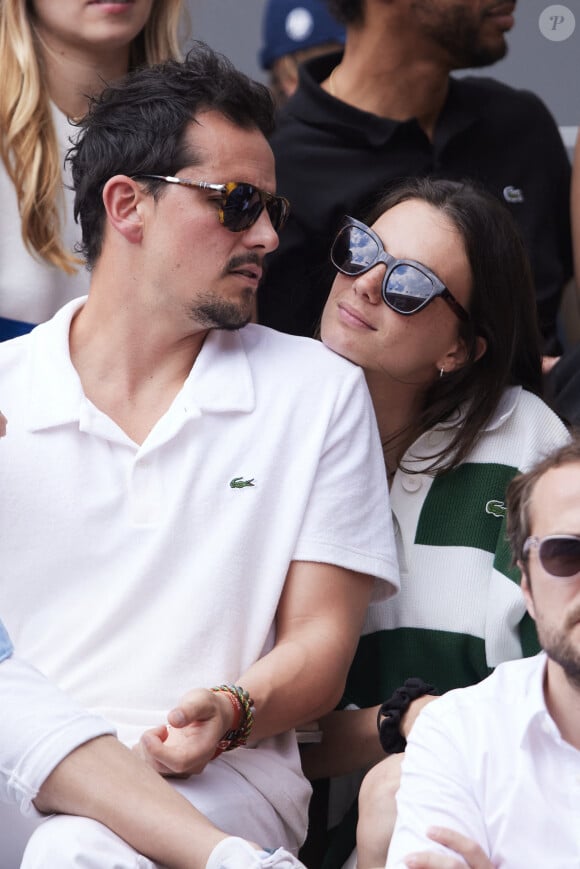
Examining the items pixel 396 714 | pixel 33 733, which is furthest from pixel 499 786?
pixel 33 733

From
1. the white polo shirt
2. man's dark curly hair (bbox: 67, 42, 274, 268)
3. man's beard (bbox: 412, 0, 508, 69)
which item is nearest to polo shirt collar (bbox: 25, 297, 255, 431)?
the white polo shirt

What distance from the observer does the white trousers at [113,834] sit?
2.12 metres

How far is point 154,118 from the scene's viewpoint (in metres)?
2.88

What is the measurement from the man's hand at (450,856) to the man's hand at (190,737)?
1.50 feet

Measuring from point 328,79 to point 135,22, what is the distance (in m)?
0.66

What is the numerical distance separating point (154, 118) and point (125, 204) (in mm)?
180

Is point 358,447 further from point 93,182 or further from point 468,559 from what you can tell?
point 93,182

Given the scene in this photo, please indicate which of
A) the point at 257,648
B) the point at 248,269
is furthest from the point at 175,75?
the point at 257,648

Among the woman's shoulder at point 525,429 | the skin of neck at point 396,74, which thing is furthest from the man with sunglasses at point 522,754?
the skin of neck at point 396,74

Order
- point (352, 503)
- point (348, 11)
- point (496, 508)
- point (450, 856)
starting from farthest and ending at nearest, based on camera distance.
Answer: point (348, 11)
point (496, 508)
point (352, 503)
point (450, 856)

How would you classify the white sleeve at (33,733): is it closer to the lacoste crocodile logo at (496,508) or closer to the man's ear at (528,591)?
the man's ear at (528,591)

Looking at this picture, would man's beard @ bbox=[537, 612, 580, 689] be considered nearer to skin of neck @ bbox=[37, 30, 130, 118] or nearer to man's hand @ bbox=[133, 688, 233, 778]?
man's hand @ bbox=[133, 688, 233, 778]

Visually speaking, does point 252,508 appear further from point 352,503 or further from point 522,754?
point 522,754

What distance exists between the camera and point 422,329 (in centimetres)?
308
